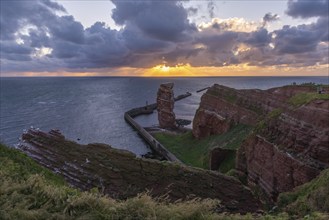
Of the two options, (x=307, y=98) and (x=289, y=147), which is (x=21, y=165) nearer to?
(x=289, y=147)

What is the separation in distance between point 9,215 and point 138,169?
10670 mm

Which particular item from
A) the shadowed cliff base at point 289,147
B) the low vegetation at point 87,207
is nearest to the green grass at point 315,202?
the low vegetation at point 87,207

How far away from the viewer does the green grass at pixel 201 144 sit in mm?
50500

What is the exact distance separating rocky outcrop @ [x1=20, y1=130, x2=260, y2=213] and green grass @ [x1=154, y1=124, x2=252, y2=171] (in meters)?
26.5

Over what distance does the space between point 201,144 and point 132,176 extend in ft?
148

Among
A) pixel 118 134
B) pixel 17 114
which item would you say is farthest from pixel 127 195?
pixel 17 114

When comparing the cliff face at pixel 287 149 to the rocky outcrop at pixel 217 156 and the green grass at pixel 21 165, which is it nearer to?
the rocky outcrop at pixel 217 156

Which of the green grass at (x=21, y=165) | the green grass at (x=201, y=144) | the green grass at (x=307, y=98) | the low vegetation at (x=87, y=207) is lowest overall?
the green grass at (x=201, y=144)

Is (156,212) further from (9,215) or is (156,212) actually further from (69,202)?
(9,215)

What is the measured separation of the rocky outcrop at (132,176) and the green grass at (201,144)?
26.5 metres

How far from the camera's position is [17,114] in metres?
113

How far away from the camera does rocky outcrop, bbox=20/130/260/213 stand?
17.1 metres

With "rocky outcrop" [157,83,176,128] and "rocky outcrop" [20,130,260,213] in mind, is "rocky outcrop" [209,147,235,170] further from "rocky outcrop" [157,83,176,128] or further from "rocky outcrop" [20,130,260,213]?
"rocky outcrop" [157,83,176,128]

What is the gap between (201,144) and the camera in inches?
2462
